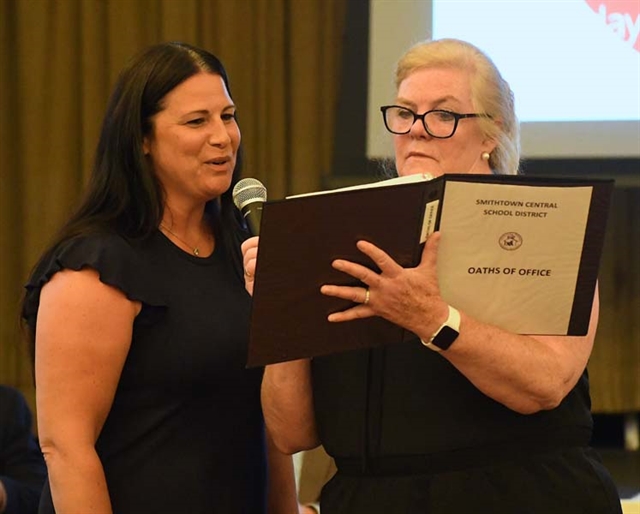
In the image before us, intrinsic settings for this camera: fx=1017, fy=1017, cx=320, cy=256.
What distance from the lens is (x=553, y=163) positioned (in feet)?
11.7

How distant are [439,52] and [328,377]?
552 millimetres

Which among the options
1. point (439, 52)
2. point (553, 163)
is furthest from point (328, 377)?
point (553, 163)

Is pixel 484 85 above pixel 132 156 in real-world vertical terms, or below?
above

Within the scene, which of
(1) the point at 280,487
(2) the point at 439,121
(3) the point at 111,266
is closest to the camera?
(2) the point at 439,121

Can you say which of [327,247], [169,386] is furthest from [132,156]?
[327,247]

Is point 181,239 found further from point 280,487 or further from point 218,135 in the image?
point 280,487

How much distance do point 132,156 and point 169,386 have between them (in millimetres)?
417

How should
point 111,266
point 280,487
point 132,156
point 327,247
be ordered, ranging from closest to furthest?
point 327,247, point 111,266, point 132,156, point 280,487

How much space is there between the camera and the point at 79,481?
5.51 feet

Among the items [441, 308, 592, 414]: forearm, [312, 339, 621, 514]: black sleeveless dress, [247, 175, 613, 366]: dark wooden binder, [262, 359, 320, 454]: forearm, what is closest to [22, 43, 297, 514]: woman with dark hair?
[262, 359, 320, 454]: forearm

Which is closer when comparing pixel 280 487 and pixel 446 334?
pixel 446 334

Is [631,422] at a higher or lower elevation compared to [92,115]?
lower

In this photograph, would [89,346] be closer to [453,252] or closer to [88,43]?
[453,252]

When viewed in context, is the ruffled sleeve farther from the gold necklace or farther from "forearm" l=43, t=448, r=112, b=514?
"forearm" l=43, t=448, r=112, b=514
